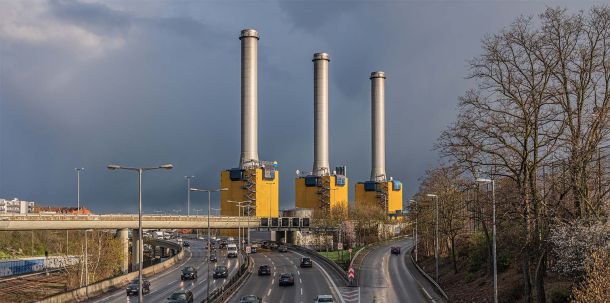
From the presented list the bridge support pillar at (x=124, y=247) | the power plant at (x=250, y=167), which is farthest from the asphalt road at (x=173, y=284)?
the power plant at (x=250, y=167)

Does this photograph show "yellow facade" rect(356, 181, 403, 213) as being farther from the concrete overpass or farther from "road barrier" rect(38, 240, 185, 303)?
"road barrier" rect(38, 240, 185, 303)

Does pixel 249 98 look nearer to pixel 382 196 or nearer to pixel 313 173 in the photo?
pixel 313 173

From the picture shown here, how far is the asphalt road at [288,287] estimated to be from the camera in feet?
192

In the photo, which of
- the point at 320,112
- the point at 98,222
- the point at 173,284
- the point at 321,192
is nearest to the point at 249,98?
the point at 320,112

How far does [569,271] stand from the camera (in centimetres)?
3219

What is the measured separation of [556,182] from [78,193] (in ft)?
295

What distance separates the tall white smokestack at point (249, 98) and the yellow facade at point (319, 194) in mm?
24825

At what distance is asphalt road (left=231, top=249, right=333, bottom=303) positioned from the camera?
2301 inches

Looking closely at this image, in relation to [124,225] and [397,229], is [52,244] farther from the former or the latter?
[397,229]

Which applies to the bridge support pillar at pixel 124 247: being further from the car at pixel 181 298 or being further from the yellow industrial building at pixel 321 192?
the yellow industrial building at pixel 321 192

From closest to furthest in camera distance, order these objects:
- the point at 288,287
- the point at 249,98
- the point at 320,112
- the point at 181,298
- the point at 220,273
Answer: the point at 181,298 < the point at 288,287 < the point at 220,273 < the point at 249,98 < the point at 320,112

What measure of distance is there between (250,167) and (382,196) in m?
50.0

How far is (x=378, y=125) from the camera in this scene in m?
177

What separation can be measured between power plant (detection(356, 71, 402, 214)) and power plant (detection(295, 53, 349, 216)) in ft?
25.1
